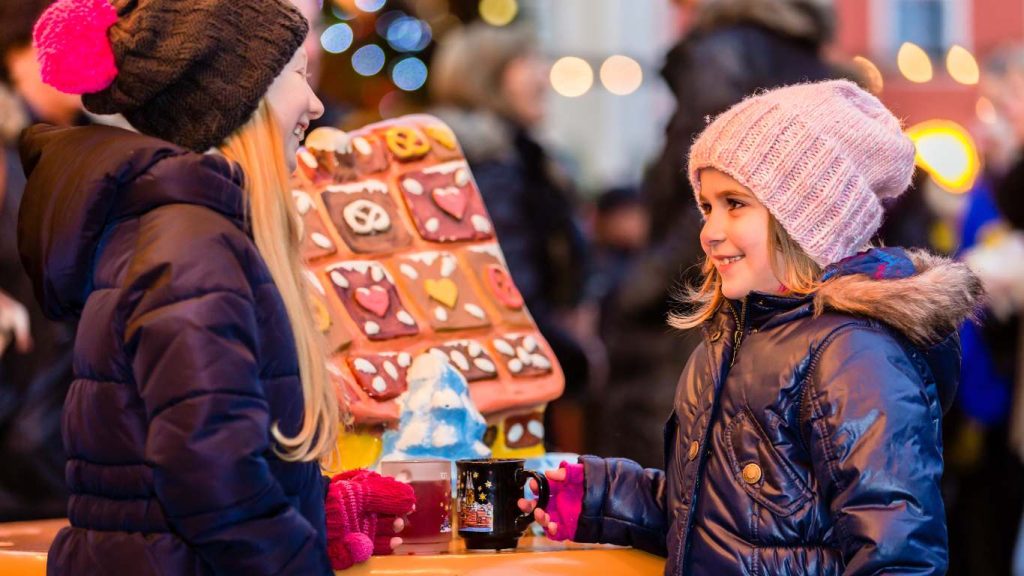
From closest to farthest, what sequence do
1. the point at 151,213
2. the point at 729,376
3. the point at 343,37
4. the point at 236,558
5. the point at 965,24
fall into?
1. the point at 236,558
2. the point at 151,213
3. the point at 729,376
4. the point at 343,37
5. the point at 965,24

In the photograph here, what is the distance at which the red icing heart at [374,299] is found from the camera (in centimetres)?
295

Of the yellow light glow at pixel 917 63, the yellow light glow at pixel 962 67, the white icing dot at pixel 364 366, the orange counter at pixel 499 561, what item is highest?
the white icing dot at pixel 364 366

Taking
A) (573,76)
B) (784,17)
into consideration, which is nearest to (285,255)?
(784,17)

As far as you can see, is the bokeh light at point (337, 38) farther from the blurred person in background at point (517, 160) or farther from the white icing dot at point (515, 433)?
the white icing dot at point (515, 433)

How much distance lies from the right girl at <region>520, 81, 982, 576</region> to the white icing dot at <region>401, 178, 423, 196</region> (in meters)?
0.74

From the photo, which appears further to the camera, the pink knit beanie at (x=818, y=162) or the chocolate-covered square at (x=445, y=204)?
the chocolate-covered square at (x=445, y=204)

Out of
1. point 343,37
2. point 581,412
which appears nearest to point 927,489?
point 581,412

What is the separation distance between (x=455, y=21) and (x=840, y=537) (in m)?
8.13

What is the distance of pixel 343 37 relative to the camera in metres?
9.37

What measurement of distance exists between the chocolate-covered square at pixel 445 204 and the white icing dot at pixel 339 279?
0.25 m

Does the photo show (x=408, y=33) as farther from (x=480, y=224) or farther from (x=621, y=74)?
(x=480, y=224)

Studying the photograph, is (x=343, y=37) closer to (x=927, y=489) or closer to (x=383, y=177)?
(x=383, y=177)

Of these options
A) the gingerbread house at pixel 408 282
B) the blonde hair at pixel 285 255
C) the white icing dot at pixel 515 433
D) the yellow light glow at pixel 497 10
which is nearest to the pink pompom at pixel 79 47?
the blonde hair at pixel 285 255

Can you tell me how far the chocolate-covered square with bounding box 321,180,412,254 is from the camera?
3.05 metres
